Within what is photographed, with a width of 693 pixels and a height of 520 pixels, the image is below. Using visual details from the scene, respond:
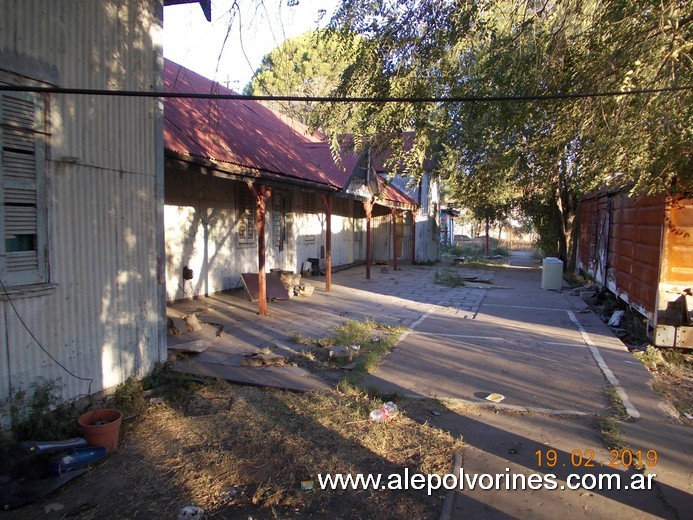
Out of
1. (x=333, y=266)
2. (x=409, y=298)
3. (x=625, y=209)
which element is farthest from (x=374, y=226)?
(x=625, y=209)

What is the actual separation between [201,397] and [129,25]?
414 cm

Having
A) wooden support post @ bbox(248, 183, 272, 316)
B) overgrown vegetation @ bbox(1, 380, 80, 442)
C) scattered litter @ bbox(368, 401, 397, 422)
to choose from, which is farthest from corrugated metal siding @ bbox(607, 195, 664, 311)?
overgrown vegetation @ bbox(1, 380, 80, 442)

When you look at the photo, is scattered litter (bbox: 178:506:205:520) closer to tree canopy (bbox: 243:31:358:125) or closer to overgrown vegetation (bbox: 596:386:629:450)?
tree canopy (bbox: 243:31:358:125)

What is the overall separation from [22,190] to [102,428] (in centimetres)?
210

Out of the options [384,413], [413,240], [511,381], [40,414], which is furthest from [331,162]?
[40,414]

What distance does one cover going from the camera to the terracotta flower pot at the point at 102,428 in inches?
154

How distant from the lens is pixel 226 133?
1009cm

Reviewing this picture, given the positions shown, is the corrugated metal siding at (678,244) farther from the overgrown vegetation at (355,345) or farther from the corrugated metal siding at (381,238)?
the corrugated metal siding at (381,238)

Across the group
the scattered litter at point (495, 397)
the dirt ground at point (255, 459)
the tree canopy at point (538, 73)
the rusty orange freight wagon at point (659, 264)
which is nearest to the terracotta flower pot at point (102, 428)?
the dirt ground at point (255, 459)

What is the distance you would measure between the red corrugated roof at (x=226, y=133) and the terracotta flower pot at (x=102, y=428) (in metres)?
3.32

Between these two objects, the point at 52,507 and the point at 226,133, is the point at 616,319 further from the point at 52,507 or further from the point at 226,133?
the point at 52,507

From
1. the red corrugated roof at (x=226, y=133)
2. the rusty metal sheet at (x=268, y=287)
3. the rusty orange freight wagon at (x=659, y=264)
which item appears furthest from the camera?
the rusty metal sheet at (x=268, y=287)

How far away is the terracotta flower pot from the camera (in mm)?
3904

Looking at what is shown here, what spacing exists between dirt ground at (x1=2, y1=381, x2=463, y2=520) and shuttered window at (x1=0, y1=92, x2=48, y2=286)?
1718 mm
